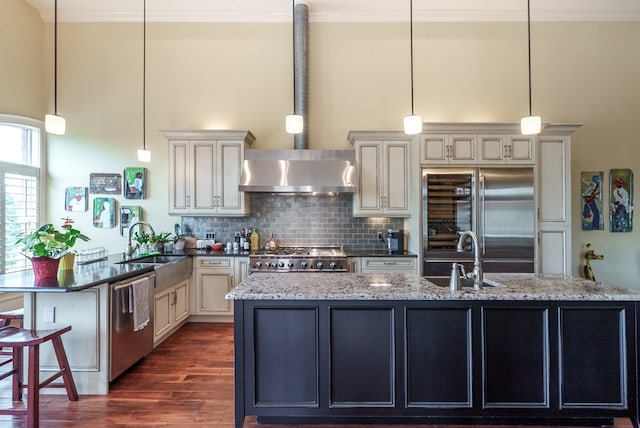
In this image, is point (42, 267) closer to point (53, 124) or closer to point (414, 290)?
point (53, 124)

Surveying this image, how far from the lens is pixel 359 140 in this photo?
4.86 m

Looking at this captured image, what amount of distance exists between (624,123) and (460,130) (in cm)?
297

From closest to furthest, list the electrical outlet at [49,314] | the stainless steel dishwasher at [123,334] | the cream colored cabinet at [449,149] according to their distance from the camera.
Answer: the electrical outlet at [49,314]
the stainless steel dishwasher at [123,334]
the cream colored cabinet at [449,149]

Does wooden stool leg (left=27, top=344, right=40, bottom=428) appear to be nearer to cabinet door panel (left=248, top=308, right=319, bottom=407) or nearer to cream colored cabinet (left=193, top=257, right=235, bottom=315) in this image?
cabinet door panel (left=248, top=308, right=319, bottom=407)

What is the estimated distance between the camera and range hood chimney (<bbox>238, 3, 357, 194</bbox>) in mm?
4676

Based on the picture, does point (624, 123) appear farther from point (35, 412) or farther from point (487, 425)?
point (35, 412)

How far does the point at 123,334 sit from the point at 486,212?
439 centimetres

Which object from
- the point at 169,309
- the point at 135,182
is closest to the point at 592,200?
the point at 169,309

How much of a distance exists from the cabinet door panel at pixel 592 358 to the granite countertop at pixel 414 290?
13 centimetres

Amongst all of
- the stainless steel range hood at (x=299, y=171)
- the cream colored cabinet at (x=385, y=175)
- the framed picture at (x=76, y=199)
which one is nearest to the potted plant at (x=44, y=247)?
the stainless steel range hood at (x=299, y=171)

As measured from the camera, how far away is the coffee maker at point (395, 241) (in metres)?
5.03

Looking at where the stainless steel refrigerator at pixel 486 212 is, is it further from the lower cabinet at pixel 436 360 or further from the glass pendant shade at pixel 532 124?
the lower cabinet at pixel 436 360

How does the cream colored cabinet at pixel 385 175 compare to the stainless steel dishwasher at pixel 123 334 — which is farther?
the cream colored cabinet at pixel 385 175

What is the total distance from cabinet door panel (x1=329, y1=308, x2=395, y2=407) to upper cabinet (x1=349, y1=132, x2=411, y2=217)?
2.74 m
